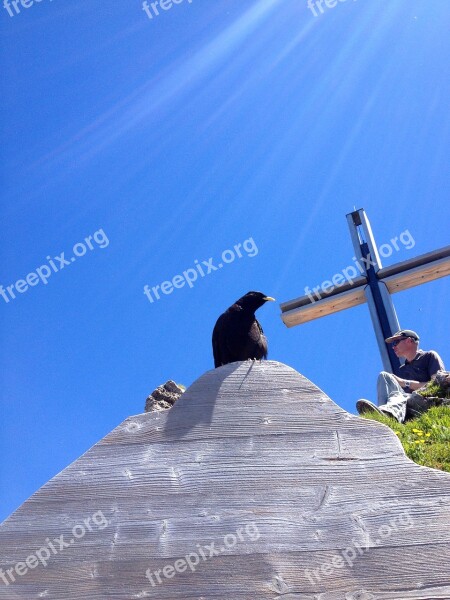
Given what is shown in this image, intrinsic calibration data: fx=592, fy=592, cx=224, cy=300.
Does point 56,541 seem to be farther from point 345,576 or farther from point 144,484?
point 345,576

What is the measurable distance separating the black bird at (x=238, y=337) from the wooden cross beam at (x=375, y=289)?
7480mm

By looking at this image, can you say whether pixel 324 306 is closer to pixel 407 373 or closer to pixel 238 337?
pixel 407 373

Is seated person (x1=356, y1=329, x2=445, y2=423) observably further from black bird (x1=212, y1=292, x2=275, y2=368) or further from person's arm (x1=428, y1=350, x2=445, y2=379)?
black bird (x1=212, y1=292, x2=275, y2=368)

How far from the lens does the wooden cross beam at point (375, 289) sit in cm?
1345

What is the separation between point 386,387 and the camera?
757 cm

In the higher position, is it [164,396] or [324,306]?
[164,396]

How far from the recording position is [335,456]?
192 cm

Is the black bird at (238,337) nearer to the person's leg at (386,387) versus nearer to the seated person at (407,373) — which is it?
the seated person at (407,373)

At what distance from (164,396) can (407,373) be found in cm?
367

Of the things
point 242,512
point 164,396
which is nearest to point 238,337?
point 164,396

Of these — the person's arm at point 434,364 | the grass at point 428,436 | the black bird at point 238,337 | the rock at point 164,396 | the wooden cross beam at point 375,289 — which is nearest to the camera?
the grass at point 428,436

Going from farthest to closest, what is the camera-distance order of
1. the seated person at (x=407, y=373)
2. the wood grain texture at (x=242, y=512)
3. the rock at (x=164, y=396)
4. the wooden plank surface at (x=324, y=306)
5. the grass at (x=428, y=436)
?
the wooden plank surface at (x=324, y=306)
the seated person at (x=407, y=373)
the rock at (x=164, y=396)
the grass at (x=428, y=436)
the wood grain texture at (x=242, y=512)

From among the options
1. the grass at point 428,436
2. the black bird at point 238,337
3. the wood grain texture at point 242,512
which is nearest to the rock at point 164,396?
the black bird at point 238,337

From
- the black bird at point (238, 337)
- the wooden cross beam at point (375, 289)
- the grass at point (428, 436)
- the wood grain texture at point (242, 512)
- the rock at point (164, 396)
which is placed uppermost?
the wood grain texture at point (242, 512)
